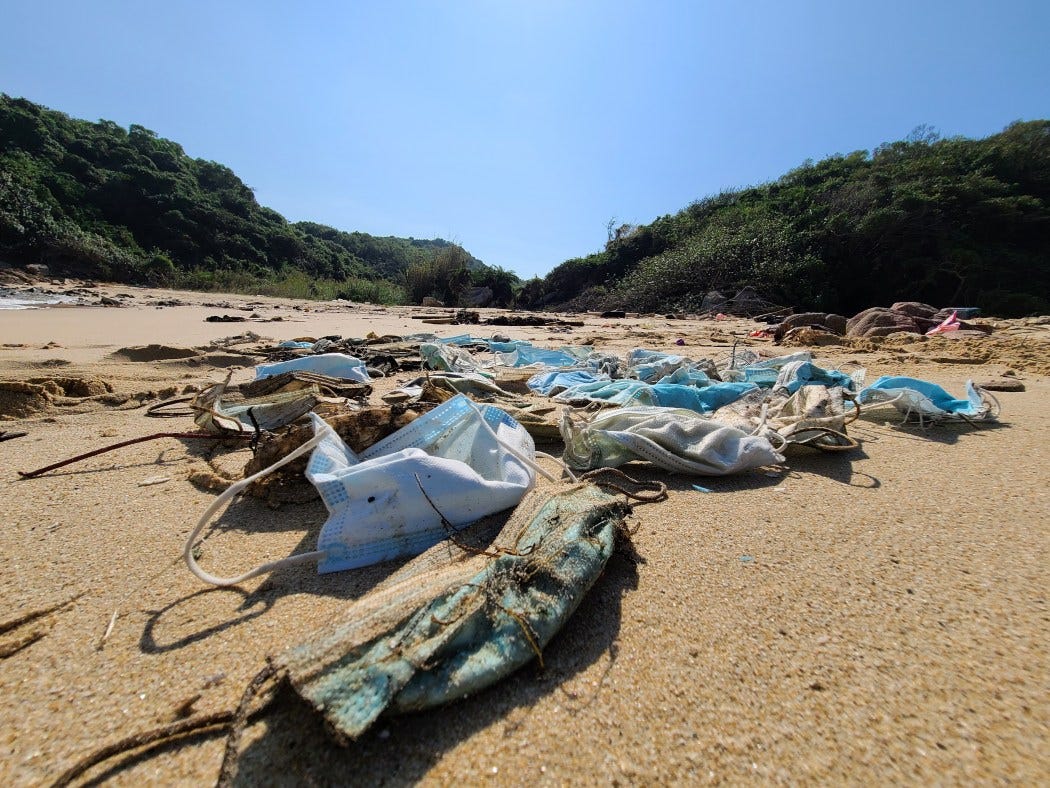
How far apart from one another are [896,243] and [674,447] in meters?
18.9

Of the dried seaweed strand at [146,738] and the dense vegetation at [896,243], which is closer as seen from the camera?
the dried seaweed strand at [146,738]

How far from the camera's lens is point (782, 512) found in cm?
139

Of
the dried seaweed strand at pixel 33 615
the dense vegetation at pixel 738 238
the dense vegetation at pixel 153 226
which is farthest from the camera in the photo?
the dense vegetation at pixel 153 226

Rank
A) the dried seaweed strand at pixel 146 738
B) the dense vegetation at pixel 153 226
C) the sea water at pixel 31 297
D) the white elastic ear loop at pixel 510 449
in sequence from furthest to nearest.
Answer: the dense vegetation at pixel 153 226
the sea water at pixel 31 297
the white elastic ear loop at pixel 510 449
the dried seaweed strand at pixel 146 738

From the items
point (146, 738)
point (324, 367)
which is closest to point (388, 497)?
point (146, 738)

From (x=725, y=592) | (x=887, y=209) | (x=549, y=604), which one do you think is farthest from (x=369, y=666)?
(x=887, y=209)

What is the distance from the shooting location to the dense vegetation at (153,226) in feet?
62.9

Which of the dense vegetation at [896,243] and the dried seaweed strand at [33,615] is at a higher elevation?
the dense vegetation at [896,243]

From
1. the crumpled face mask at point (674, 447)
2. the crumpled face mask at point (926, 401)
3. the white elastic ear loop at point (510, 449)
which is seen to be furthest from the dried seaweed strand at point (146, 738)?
the crumpled face mask at point (926, 401)

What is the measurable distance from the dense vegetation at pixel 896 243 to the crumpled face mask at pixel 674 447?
539 inches

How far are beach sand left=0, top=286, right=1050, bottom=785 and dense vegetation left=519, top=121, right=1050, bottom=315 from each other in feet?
46.5

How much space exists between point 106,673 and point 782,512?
1.69 m

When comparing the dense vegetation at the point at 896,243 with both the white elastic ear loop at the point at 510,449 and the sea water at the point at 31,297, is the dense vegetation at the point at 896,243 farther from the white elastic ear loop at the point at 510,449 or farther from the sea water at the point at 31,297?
the sea water at the point at 31,297

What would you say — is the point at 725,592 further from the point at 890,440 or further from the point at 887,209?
the point at 887,209
